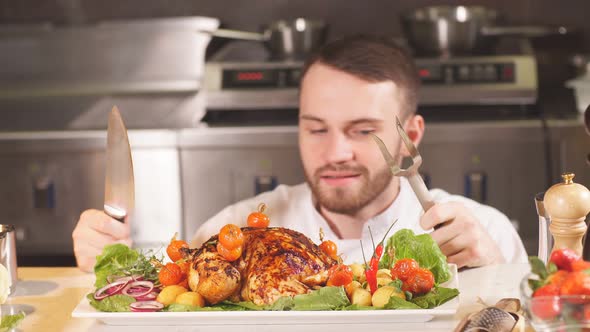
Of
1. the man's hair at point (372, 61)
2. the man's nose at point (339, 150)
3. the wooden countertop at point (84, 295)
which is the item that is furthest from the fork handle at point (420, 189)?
the man's hair at point (372, 61)

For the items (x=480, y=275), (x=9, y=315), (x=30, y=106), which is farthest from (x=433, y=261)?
(x=30, y=106)

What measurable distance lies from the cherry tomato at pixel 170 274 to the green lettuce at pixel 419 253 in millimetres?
367

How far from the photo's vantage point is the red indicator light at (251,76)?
336 cm

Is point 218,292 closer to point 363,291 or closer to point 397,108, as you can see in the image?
point 363,291

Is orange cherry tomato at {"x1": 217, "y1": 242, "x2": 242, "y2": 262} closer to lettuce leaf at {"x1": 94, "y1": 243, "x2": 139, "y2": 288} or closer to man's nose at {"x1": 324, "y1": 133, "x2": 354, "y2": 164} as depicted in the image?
lettuce leaf at {"x1": 94, "y1": 243, "x2": 139, "y2": 288}

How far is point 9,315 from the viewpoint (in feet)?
4.97

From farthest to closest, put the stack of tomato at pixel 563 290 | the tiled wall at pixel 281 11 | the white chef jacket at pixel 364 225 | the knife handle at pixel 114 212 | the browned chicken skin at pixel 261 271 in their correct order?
the tiled wall at pixel 281 11, the white chef jacket at pixel 364 225, the knife handle at pixel 114 212, the browned chicken skin at pixel 261 271, the stack of tomato at pixel 563 290

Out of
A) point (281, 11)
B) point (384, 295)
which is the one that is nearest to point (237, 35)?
point (281, 11)

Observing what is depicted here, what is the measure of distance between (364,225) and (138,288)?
911 millimetres

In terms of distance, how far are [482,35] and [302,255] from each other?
2079mm

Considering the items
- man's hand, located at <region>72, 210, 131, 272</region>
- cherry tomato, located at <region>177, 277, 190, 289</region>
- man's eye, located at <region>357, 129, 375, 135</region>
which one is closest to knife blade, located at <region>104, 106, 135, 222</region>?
man's hand, located at <region>72, 210, 131, 272</region>

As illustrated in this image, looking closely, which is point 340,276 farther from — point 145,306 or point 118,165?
point 118,165

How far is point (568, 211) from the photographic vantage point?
147cm

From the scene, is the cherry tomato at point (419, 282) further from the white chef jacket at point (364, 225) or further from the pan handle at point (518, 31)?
the pan handle at point (518, 31)
